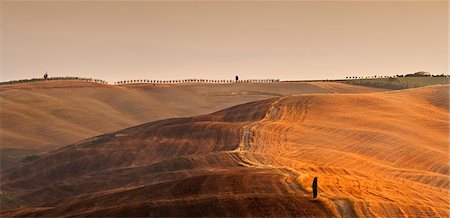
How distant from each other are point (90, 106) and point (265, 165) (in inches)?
3184

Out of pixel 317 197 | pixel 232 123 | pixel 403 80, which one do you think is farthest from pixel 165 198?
pixel 403 80

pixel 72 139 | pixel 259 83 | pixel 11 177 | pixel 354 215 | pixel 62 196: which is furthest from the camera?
pixel 259 83

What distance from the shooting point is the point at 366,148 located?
197 ft

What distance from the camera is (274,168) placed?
45.8 meters

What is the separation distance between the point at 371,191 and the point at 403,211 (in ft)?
13.3

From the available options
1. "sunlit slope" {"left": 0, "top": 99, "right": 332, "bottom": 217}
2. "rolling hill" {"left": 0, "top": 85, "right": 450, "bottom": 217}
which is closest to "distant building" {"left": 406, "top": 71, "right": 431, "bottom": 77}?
"rolling hill" {"left": 0, "top": 85, "right": 450, "bottom": 217}

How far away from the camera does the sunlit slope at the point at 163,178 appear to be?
1369 inches

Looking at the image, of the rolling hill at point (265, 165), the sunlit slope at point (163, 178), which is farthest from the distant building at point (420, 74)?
the sunlit slope at point (163, 178)

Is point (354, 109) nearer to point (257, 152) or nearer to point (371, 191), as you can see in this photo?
point (257, 152)

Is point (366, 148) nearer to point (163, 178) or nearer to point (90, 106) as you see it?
point (163, 178)

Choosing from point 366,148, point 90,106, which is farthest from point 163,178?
point 90,106

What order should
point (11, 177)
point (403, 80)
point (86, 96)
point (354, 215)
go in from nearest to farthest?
point (354, 215), point (11, 177), point (86, 96), point (403, 80)

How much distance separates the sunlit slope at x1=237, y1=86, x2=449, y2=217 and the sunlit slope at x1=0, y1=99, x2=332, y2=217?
248 cm

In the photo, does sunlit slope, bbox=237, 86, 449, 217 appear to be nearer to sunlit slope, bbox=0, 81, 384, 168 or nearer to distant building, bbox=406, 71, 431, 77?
sunlit slope, bbox=0, 81, 384, 168
